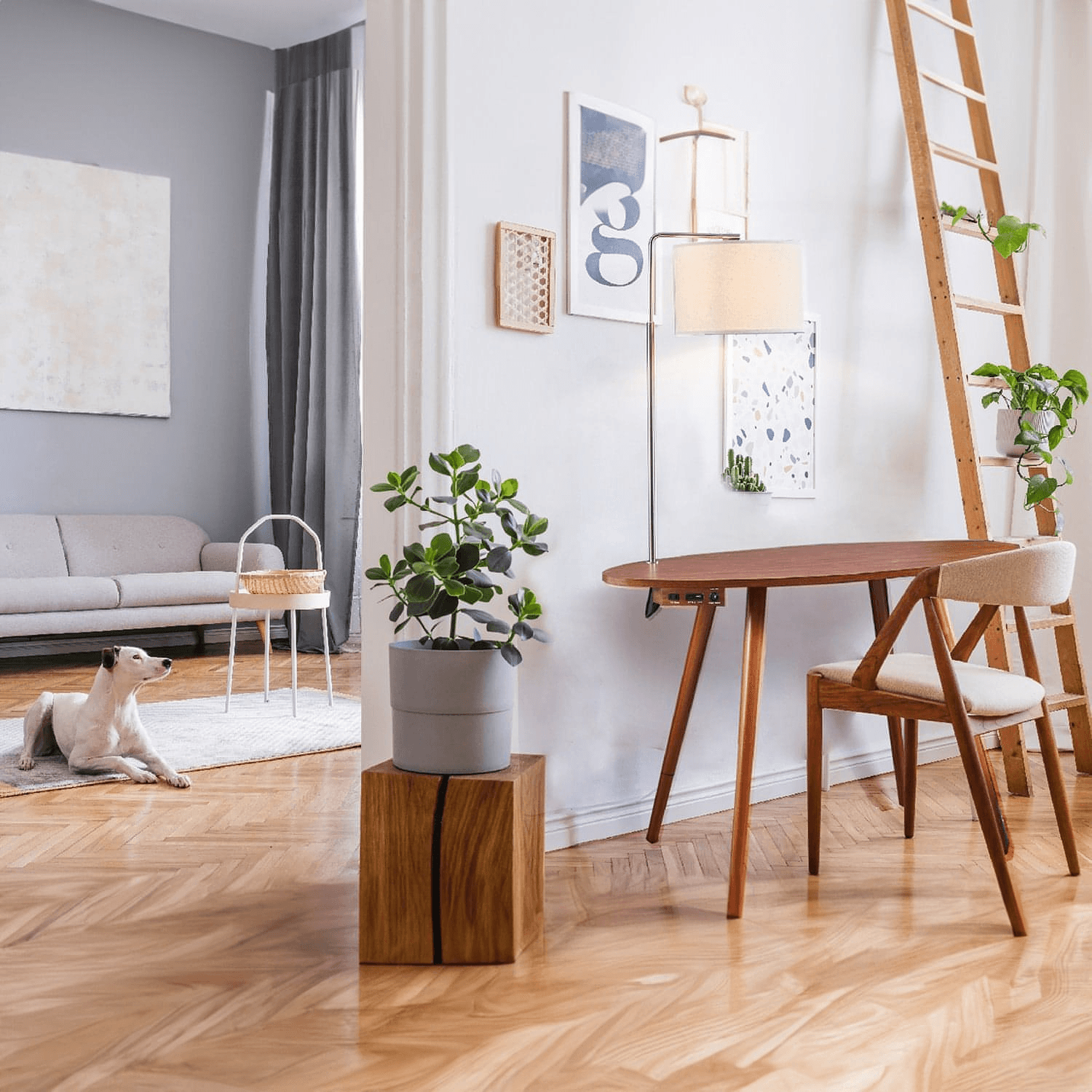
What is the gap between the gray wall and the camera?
6309 millimetres

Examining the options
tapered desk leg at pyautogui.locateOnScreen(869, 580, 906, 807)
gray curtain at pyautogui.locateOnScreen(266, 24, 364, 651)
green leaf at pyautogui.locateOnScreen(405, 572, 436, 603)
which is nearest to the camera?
green leaf at pyautogui.locateOnScreen(405, 572, 436, 603)

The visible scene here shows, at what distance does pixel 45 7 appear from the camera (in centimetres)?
632

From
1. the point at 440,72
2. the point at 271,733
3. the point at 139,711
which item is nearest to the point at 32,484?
the point at 139,711

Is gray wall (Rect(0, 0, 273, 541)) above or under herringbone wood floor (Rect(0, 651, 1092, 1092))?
above

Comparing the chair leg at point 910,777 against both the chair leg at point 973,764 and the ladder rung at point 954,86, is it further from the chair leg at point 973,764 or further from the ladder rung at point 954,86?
the ladder rung at point 954,86

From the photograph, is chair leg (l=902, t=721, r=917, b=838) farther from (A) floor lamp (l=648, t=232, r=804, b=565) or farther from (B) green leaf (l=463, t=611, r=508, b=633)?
(B) green leaf (l=463, t=611, r=508, b=633)

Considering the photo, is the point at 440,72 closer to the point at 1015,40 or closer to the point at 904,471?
the point at 904,471

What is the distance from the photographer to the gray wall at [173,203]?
20.7ft

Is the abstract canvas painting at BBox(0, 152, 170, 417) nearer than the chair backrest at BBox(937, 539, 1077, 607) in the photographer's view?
No

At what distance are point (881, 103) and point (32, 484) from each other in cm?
459

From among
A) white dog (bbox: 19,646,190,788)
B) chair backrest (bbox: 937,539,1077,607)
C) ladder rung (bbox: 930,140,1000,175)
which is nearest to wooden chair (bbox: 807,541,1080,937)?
chair backrest (bbox: 937,539,1077,607)

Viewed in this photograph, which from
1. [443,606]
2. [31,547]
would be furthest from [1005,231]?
[31,547]

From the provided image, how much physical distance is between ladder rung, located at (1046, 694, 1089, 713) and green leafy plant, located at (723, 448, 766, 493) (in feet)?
3.54

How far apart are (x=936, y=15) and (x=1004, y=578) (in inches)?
83.5
